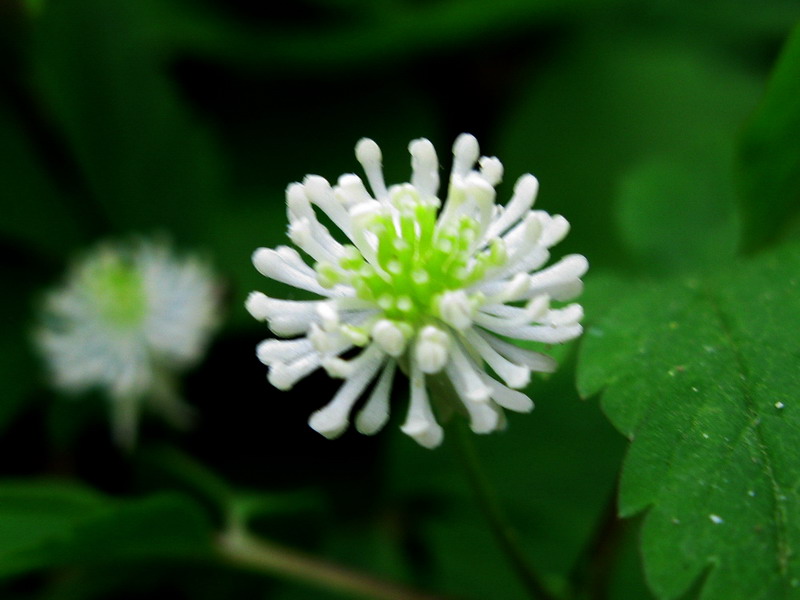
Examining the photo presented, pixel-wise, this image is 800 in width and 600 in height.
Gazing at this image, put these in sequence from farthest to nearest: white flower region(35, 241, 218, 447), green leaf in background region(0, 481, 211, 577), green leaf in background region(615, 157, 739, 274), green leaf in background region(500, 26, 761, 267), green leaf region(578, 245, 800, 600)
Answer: green leaf in background region(500, 26, 761, 267), white flower region(35, 241, 218, 447), green leaf in background region(615, 157, 739, 274), green leaf in background region(0, 481, 211, 577), green leaf region(578, 245, 800, 600)

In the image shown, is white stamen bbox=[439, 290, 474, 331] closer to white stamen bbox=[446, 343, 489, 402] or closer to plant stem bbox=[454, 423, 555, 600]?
white stamen bbox=[446, 343, 489, 402]

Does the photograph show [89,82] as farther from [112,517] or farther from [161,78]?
[112,517]

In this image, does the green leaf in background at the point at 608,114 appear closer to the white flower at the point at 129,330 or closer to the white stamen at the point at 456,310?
the white flower at the point at 129,330

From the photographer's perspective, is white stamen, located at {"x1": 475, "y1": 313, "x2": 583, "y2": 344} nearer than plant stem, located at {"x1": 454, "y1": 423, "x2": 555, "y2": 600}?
Yes

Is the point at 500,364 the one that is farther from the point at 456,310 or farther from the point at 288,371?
the point at 288,371

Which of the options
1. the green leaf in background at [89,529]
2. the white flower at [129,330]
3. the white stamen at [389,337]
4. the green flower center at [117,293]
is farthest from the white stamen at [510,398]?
the green flower center at [117,293]

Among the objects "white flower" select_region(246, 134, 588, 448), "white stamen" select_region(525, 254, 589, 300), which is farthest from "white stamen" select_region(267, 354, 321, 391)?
"white stamen" select_region(525, 254, 589, 300)
